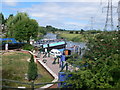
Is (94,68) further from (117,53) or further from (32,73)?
(32,73)

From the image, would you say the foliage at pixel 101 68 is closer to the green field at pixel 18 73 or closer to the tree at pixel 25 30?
the green field at pixel 18 73

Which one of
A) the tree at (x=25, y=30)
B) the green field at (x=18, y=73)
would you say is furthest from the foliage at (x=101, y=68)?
the tree at (x=25, y=30)

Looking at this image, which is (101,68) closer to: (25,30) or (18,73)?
(18,73)

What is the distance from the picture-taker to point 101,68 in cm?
380

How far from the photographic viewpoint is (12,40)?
1123 inches

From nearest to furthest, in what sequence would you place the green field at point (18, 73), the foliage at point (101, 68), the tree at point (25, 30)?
the foliage at point (101, 68) < the green field at point (18, 73) < the tree at point (25, 30)

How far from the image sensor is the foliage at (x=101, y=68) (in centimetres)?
358

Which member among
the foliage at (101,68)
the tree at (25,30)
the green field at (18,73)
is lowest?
the green field at (18,73)

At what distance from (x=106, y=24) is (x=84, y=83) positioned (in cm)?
269

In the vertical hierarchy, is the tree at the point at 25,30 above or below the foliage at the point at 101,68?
above

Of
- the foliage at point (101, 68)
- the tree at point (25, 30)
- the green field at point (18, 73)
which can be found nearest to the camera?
the foliage at point (101, 68)

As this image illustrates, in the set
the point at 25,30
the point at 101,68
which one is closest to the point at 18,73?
the point at 101,68

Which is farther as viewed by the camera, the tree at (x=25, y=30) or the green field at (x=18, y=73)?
the tree at (x=25, y=30)

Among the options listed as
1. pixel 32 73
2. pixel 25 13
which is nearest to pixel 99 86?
pixel 32 73
